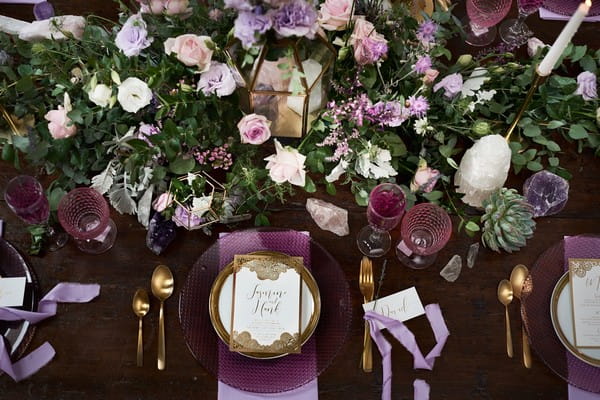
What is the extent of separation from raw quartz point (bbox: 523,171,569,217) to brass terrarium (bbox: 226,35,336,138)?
0.55 m

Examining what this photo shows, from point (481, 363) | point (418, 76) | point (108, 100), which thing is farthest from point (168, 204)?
point (481, 363)

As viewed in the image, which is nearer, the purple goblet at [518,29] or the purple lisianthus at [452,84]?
the purple lisianthus at [452,84]

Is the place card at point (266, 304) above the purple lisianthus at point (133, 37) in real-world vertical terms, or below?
below

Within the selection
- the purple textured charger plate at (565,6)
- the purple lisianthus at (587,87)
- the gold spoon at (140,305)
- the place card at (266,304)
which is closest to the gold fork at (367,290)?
the place card at (266,304)

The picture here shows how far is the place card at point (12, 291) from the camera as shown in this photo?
1069 millimetres

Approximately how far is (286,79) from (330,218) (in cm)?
36

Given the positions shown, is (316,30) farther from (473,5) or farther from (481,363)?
(481,363)

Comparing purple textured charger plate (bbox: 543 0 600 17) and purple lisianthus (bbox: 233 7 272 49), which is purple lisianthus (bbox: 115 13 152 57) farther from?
purple textured charger plate (bbox: 543 0 600 17)

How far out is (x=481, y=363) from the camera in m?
1.07

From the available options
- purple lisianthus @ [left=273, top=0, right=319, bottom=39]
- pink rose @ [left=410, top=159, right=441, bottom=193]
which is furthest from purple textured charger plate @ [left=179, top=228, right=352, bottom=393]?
purple lisianthus @ [left=273, top=0, right=319, bottom=39]

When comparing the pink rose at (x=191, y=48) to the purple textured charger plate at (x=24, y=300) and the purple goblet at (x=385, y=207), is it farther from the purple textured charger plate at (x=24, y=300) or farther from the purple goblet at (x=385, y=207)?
the purple textured charger plate at (x=24, y=300)

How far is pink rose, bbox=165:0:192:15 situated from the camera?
3.62 feet

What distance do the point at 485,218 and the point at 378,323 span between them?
34 centimetres

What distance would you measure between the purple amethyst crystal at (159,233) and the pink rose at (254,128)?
272 mm
